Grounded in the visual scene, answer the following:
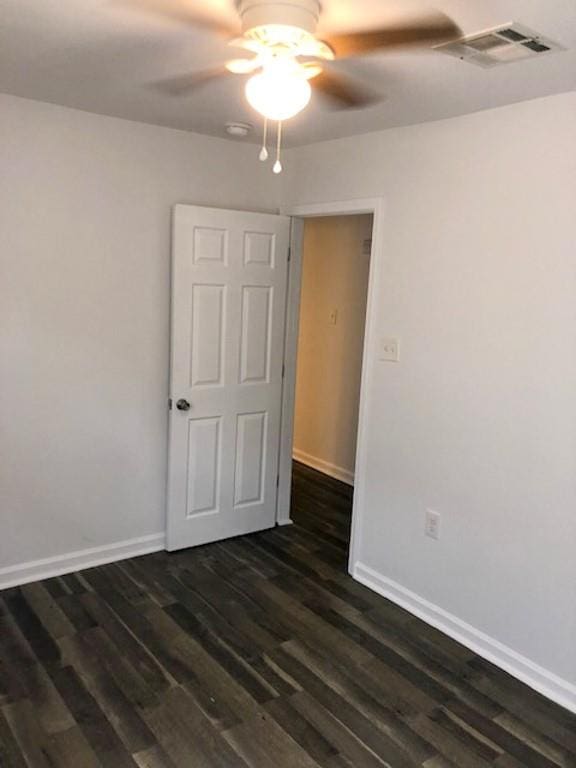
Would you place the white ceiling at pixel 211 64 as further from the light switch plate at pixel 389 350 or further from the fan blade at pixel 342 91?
the light switch plate at pixel 389 350

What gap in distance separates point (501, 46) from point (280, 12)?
0.72m

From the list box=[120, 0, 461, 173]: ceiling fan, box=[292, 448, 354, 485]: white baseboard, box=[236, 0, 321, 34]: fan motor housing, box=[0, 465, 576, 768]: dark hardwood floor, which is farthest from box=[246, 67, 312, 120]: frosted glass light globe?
box=[292, 448, 354, 485]: white baseboard

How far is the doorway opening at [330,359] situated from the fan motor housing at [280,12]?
112 inches

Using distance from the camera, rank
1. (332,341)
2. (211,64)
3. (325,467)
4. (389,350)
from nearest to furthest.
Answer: (211,64) → (389,350) → (332,341) → (325,467)

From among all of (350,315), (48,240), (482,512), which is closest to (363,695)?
(482,512)

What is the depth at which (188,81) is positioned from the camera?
241cm

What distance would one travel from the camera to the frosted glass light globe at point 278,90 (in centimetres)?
174

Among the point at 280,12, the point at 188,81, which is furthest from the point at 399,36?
the point at 188,81

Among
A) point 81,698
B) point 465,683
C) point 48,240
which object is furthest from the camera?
point 48,240

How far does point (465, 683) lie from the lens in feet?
8.31

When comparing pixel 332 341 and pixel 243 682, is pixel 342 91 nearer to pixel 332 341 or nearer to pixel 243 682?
pixel 243 682

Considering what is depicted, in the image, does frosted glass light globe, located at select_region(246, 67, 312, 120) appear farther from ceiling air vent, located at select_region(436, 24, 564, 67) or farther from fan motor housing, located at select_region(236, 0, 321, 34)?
ceiling air vent, located at select_region(436, 24, 564, 67)

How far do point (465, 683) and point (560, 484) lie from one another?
2.96 feet

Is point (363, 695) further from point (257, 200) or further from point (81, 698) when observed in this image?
point (257, 200)
